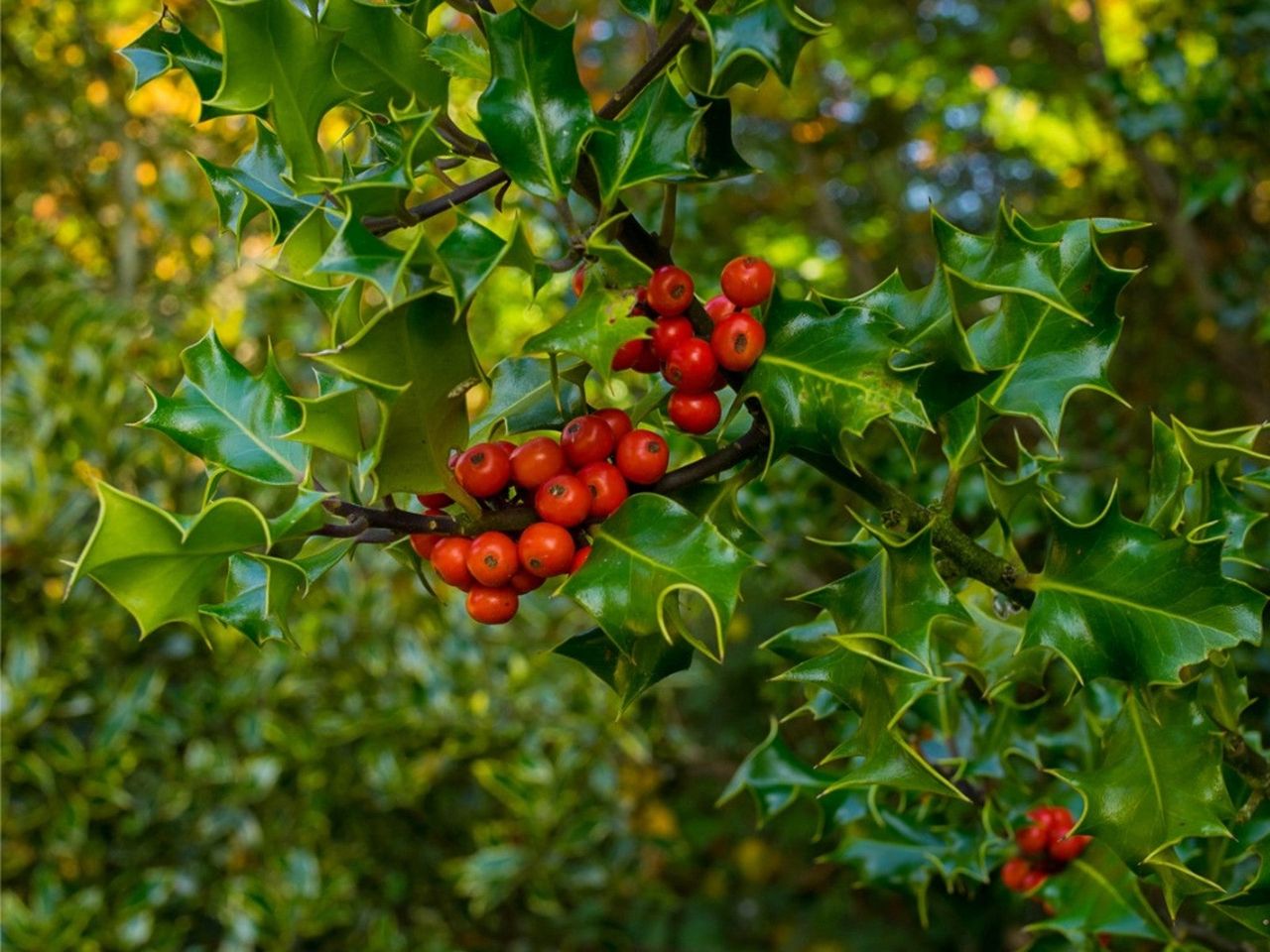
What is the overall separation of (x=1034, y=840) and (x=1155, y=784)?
0.32 meters

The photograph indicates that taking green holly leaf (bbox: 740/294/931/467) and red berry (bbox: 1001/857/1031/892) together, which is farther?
red berry (bbox: 1001/857/1031/892)

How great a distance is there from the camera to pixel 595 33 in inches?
182

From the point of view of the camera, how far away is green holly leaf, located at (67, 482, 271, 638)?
2.26ft

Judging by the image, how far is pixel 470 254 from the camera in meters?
0.68

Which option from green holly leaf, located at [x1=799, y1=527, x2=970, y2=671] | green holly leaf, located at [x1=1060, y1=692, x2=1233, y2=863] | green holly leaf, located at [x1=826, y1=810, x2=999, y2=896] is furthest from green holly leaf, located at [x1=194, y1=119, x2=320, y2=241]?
green holly leaf, located at [x1=826, y1=810, x2=999, y2=896]

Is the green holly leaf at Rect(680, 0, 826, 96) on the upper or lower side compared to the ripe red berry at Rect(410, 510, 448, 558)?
upper

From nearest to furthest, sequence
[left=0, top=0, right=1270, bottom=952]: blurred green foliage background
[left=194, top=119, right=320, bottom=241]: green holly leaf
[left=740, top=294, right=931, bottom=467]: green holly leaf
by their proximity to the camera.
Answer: [left=740, top=294, right=931, bottom=467]: green holly leaf
[left=194, top=119, right=320, bottom=241]: green holly leaf
[left=0, top=0, right=1270, bottom=952]: blurred green foliage background

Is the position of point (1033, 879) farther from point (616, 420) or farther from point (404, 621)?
point (404, 621)

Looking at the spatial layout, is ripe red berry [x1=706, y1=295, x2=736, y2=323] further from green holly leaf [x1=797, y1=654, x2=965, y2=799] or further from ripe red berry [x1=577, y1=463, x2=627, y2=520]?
green holly leaf [x1=797, y1=654, x2=965, y2=799]

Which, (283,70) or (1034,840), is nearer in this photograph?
(283,70)

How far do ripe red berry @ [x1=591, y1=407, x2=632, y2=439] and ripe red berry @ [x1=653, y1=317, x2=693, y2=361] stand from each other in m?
0.06

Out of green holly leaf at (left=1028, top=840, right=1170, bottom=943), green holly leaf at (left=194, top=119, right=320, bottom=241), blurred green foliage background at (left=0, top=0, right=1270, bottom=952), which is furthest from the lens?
blurred green foliage background at (left=0, top=0, right=1270, bottom=952)

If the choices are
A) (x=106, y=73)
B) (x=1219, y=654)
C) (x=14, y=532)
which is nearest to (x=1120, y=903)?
(x=1219, y=654)

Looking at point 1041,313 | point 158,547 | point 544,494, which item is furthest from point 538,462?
point 1041,313
